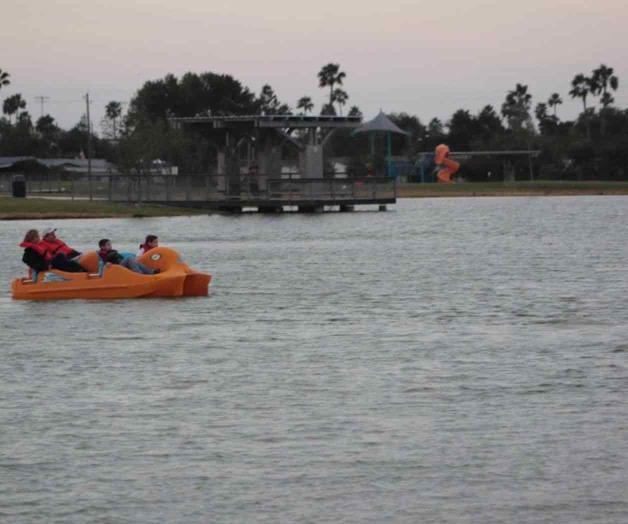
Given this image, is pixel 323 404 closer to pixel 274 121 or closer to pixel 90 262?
pixel 90 262

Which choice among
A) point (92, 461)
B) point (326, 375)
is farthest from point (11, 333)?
point (92, 461)

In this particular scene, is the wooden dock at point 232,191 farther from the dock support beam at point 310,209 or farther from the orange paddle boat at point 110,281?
the orange paddle boat at point 110,281

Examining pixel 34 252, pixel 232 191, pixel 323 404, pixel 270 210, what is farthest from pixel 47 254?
pixel 270 210

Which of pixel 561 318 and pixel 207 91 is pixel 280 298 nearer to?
pixel 561 318

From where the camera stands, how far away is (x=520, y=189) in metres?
162

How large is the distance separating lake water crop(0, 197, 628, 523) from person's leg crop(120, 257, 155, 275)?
28.6 inches

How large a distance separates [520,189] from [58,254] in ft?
422

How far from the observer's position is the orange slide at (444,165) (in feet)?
549

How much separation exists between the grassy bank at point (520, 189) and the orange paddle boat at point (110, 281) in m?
121

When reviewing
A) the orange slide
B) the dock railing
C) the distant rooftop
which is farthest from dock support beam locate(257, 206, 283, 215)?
the orange slide

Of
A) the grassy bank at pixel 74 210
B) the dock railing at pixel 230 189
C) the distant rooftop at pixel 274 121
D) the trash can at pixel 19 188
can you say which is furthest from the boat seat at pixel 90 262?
the trash can at pixel 19 188

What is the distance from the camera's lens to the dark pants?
119 feet

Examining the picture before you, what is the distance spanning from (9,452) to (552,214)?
9070 cm

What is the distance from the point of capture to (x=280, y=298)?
3875 cm
